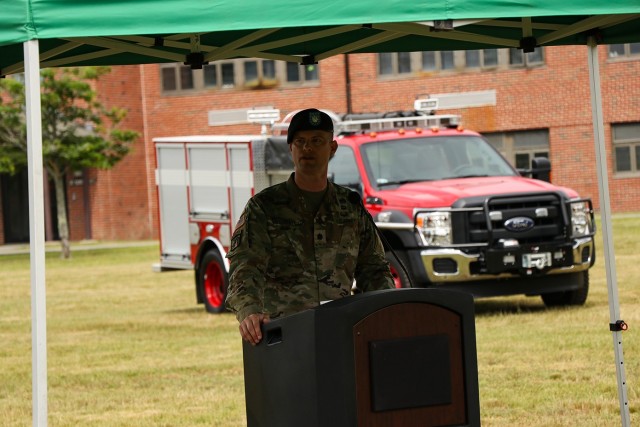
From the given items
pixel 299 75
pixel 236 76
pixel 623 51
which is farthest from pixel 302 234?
pixel 236 76

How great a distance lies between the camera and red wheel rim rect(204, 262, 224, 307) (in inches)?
703

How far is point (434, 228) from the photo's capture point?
14914 mm

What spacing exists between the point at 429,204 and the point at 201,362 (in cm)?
350

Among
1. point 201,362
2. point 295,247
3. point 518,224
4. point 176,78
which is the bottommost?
point 201,362

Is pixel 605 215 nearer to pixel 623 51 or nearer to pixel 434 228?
pixel 434 228

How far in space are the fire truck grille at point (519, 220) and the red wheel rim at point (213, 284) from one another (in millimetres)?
4199

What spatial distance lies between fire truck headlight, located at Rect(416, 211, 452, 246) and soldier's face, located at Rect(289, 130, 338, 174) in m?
9.18

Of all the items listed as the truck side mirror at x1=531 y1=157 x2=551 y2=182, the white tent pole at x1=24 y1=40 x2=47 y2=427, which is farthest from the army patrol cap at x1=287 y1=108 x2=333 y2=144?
the truck side mirror at x1=531 y1=157 x2=551 y2=182

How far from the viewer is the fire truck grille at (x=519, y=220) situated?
14.9m

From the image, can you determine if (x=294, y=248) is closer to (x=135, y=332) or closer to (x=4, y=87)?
(x=135, y=332)

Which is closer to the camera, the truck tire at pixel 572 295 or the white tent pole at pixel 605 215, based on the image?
the white tent pole at pixel 605 215

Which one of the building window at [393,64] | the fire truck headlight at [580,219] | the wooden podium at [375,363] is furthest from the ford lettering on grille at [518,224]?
the building window at [393,64]

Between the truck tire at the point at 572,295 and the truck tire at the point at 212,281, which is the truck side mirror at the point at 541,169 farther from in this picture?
the truck tire at the point at 212,281

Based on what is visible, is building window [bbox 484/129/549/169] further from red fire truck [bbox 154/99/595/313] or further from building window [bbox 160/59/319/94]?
red fire truck [bbox 154/99/595/313]
